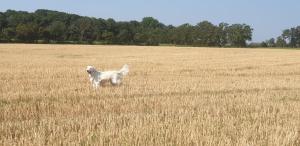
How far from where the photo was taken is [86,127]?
771 centimetres

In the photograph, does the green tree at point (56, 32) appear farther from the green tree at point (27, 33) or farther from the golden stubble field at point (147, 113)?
the golden stubble field at point (147, 113)

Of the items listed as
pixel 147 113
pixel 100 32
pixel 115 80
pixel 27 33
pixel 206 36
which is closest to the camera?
pixel 147 113

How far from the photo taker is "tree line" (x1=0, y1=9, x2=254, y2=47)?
8350cm

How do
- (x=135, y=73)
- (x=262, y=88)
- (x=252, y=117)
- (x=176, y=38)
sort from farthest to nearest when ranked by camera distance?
(x=176, y=38), (x=135, y=73), (x=262, y=88), (x=252, y=117)

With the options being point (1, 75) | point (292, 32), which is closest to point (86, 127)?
point (1, 75)

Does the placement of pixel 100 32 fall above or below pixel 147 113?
above

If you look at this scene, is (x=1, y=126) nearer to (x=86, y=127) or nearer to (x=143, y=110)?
(x=86, y=127)

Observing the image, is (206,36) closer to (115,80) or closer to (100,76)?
(115,80)

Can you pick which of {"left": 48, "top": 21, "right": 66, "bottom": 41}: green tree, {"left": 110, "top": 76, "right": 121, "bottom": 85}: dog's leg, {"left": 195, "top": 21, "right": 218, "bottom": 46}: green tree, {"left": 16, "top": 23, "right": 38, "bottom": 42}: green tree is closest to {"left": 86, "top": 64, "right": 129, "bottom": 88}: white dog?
{"left": 110, "top": 76, "right": 121, "bottom": 85}: dog's leg

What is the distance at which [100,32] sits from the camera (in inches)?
3819

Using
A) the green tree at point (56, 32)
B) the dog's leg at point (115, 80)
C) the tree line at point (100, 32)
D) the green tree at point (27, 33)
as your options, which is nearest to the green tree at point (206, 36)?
the tree line at point (100, 32)

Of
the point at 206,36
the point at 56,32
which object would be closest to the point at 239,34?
the point at 206,36

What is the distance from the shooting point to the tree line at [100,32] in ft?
274

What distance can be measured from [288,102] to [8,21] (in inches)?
3264
